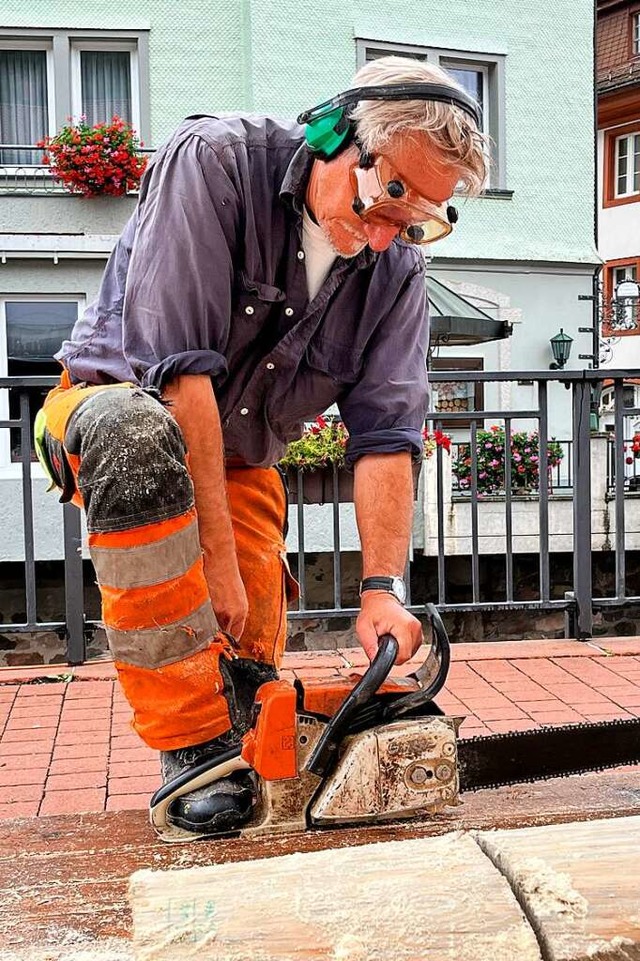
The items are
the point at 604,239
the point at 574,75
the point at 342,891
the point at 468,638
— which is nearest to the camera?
the point at 342,891

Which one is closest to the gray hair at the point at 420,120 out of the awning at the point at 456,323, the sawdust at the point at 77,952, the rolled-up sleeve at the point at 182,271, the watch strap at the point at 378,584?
the rolled-up sleeve at the point at 182,271

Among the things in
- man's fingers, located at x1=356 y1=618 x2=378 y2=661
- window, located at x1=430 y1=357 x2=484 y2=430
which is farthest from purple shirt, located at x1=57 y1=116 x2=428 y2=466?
window, located at x1=430 y1=357 x2=484 y2=430

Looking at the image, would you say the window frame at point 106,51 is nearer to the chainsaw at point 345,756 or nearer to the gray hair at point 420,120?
the gray hair at point 420,120

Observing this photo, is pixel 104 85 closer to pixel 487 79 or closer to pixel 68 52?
pixel 68 52

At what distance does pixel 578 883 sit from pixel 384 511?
3.54ft

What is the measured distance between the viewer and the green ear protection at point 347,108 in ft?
6.09

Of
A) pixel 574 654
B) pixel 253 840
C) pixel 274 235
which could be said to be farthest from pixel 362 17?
pixel 253 840

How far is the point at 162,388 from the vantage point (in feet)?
6.18

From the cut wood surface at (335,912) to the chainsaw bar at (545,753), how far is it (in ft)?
2.28

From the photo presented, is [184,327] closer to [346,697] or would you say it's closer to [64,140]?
[346,697]

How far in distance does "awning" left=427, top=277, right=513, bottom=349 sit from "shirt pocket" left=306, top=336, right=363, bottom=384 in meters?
7.38

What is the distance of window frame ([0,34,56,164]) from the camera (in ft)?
38.2

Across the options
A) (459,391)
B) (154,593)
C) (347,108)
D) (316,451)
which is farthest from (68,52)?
(154,593)

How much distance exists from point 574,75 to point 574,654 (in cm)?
1112
